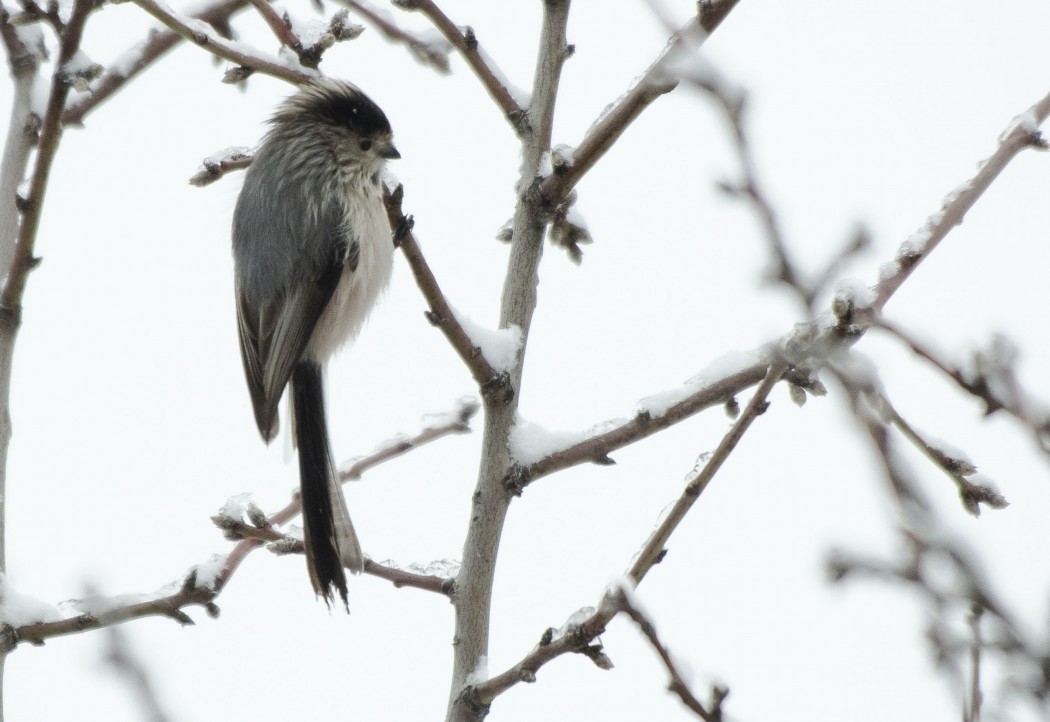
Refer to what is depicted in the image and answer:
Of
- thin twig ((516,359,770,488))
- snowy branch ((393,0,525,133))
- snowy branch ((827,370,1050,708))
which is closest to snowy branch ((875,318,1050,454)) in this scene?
snowy branch ((827,370,1050,708))

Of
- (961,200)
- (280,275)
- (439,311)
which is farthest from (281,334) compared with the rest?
(961,200)

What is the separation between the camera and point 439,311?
249 centimetres

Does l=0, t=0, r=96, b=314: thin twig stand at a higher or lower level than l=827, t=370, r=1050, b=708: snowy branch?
higher

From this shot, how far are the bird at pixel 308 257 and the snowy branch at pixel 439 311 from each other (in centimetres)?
115

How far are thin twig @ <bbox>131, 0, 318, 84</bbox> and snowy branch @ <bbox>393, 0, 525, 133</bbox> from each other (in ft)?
1.14

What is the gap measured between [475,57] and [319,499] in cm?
131

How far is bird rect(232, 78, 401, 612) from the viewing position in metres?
3.89

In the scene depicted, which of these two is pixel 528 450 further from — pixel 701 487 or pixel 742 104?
pixel 742 104

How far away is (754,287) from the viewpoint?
4.42 ft

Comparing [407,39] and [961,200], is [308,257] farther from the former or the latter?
[961,200]

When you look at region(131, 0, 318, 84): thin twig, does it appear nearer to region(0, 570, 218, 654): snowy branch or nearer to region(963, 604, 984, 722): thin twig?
region(0, 570, 218, 654): snowy branch

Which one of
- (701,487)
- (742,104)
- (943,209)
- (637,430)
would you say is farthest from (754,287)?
(637,430)

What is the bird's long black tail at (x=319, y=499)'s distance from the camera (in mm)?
3010

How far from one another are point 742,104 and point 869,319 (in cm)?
50
